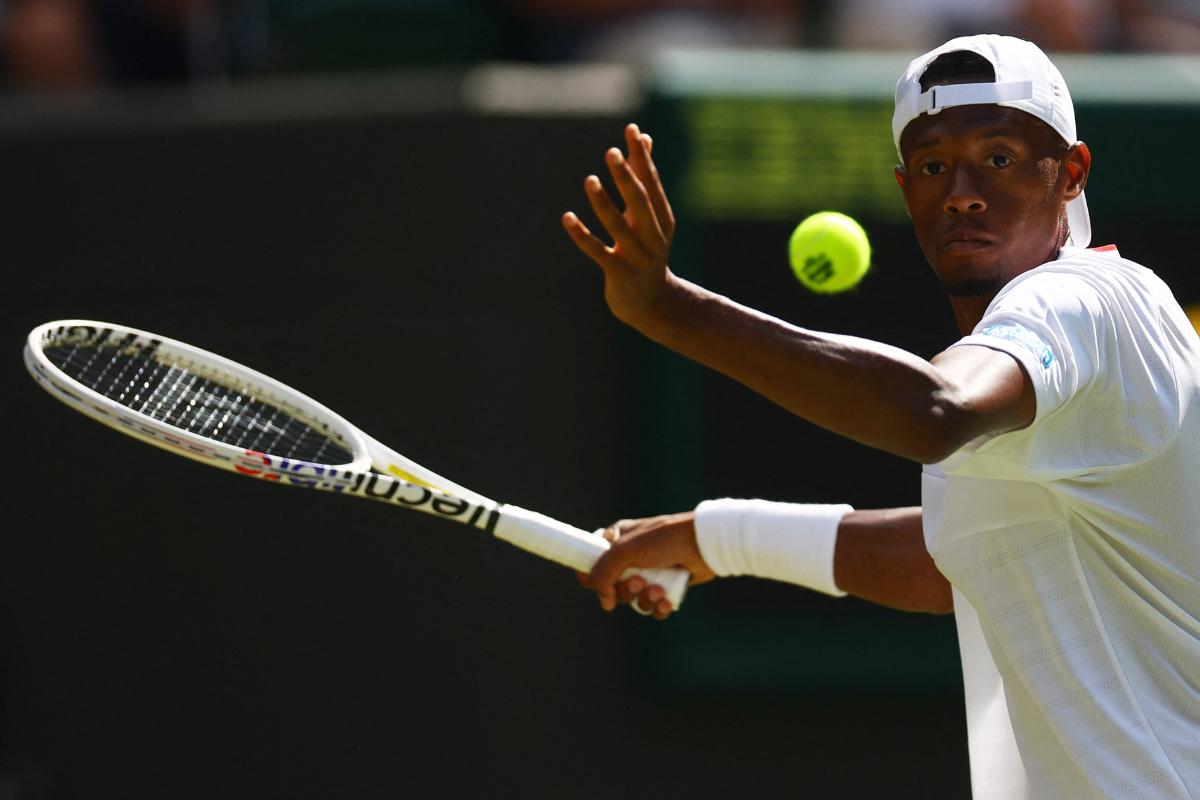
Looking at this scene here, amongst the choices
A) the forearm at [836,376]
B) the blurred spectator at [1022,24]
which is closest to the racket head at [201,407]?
the forearm at [836,376]

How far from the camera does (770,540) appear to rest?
3.69m

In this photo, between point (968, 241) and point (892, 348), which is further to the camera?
point (968, 241)

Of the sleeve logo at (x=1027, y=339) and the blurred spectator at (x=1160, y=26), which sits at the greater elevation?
the blurred spectator at (x=1160, y=26)

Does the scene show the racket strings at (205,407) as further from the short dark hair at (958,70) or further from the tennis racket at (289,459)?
the short dark hair at (958,70)

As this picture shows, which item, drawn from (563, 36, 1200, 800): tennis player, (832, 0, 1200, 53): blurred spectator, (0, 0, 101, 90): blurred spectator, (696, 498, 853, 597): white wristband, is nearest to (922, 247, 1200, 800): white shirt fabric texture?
(563, 36, 1200, 800): tennis player

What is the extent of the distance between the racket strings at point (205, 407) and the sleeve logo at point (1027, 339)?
1.78 metres

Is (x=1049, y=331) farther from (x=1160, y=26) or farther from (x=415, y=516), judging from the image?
(x=1160, y=26)

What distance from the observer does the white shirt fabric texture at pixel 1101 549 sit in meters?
2.62

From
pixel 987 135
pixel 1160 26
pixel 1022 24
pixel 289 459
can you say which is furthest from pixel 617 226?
pixel 1160 26

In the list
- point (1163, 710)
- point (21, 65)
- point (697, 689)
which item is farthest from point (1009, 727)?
point (21, 65)

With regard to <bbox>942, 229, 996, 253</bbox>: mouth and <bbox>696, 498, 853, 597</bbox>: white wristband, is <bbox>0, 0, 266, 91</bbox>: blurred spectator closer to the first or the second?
<bbox>696, 498, 853, 597</bbox>: white wristband

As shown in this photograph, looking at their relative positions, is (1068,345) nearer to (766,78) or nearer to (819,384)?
(819,384)

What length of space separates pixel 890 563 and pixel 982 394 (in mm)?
1255

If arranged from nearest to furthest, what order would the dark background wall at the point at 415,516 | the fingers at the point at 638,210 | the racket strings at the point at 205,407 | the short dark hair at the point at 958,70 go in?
the fingers at the point at 638,210 → the short dark hair at the point at 958,70 → the racket strings at the point at 205,407 → the dark background wall at the point at 415,516
